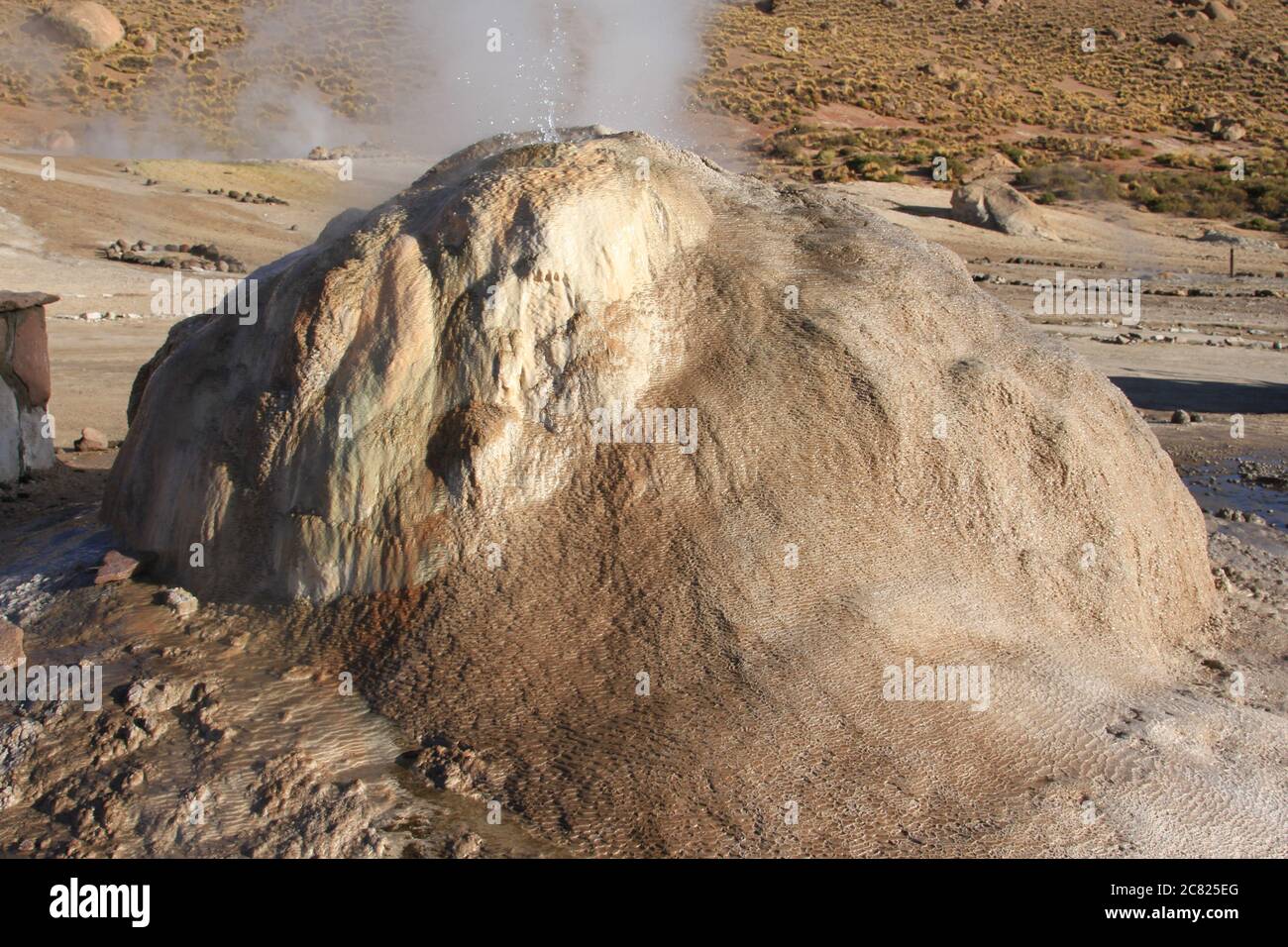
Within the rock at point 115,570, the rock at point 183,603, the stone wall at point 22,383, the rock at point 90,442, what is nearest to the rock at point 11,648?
the rock at point 115,570

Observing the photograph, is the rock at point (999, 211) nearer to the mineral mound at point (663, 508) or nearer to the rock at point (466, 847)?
the mineral mound at point (663, 508)

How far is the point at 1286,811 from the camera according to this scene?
3.85 m

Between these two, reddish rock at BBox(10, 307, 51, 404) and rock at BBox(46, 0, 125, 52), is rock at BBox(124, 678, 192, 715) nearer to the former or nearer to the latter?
reddish rock at BBox(10, 307, 51, 404)

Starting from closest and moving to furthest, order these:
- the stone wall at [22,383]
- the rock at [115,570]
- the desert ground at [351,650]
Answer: the desert ground at [351,650], the rock at [115,570], the stone wall at [22,383]

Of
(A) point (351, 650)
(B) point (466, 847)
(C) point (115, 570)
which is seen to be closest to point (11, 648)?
(C) point (115, 570)

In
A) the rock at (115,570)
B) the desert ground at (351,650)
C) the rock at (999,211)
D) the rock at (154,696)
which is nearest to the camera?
the desert ground at (351,650)

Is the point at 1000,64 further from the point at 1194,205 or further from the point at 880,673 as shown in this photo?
the point at 880,673

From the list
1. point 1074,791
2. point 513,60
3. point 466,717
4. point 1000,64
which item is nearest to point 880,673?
point 1074,791

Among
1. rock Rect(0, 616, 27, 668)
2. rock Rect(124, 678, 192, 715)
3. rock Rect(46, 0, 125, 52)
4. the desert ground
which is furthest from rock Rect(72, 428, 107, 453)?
rock Rect(46, 0, 125, 52)

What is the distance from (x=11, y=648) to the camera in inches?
169

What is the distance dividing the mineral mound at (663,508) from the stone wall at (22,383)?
233cm

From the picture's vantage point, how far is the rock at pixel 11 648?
4.27 meters

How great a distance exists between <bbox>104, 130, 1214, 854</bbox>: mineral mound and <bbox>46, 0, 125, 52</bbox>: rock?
87.5 ft
